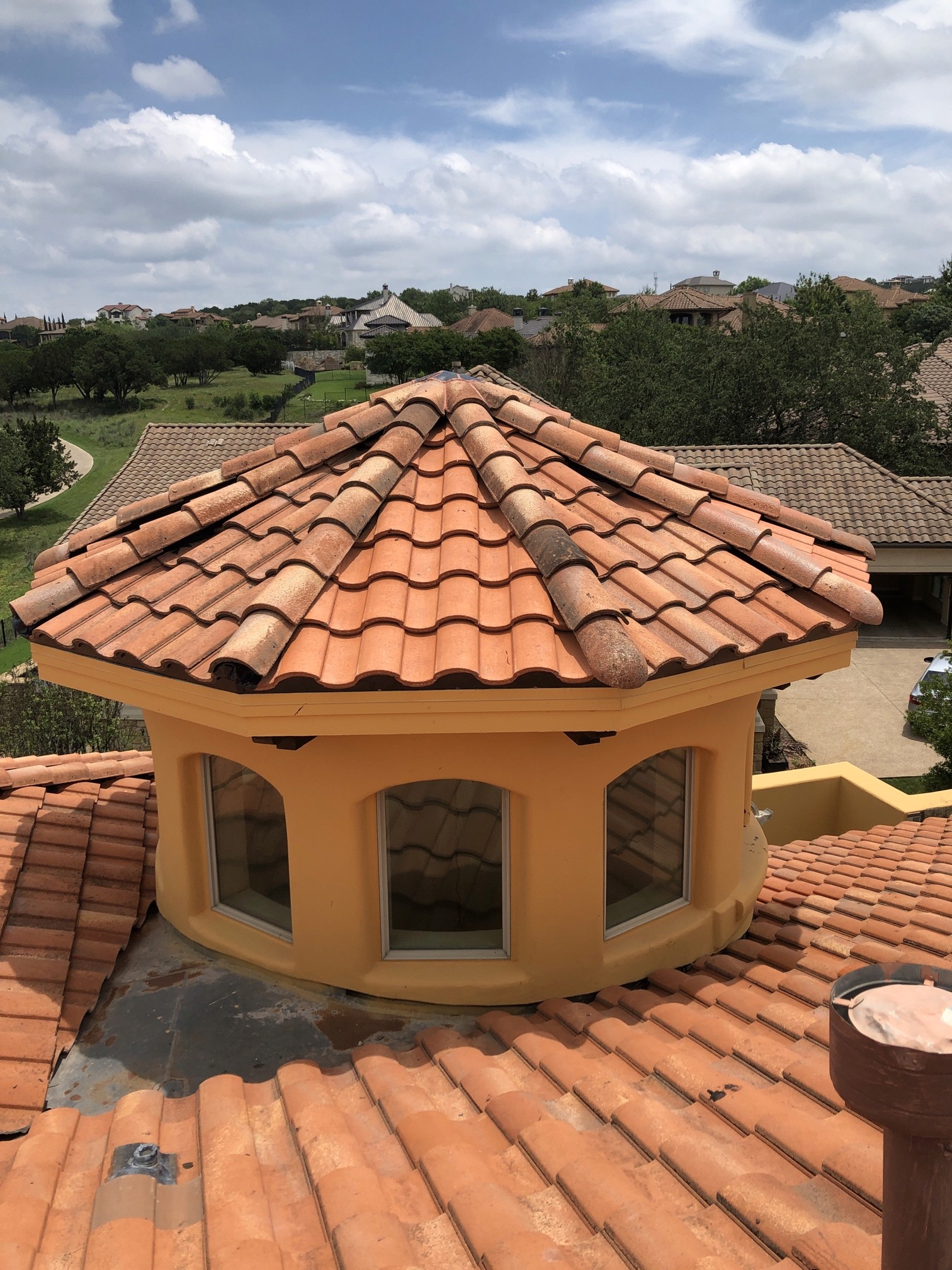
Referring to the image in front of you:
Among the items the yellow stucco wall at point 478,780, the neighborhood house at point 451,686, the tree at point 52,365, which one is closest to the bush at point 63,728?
the neighborhood house at point 451,686

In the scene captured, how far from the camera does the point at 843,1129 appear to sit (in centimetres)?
409

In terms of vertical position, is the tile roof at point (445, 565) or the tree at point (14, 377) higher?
the tree at point (14, 377)

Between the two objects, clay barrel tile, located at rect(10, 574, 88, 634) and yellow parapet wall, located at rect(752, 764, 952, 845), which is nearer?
clay barrel tile, located at rect(10, 574, 88, 634)

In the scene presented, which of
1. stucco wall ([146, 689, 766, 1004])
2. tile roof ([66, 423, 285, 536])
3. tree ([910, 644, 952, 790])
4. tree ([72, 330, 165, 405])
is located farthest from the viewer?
tree ([72, 330, 165, 405])

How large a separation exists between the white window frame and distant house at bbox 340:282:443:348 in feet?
432

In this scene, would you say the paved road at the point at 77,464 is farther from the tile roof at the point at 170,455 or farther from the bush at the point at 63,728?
the bush at the point at 63,728

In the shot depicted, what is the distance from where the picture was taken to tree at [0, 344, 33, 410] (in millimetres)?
89250

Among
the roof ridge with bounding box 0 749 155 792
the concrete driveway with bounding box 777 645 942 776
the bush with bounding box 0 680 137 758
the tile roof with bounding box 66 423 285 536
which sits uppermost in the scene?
the tile roof with bounding box 66 423 285 536

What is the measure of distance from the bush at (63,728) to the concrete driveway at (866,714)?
53.0 feet

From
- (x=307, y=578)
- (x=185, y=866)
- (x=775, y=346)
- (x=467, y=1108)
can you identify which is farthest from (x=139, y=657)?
(x=775, y=346)

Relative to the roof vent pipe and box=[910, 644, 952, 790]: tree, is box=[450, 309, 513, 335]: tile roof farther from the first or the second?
the roof vent pipe

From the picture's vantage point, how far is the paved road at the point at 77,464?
61.6 metres

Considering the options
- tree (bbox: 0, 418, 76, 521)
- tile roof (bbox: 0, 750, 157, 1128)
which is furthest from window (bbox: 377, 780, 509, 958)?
tree (bbox: 0, 418, 76, 521)

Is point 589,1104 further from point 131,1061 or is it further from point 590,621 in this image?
point 131,1061
